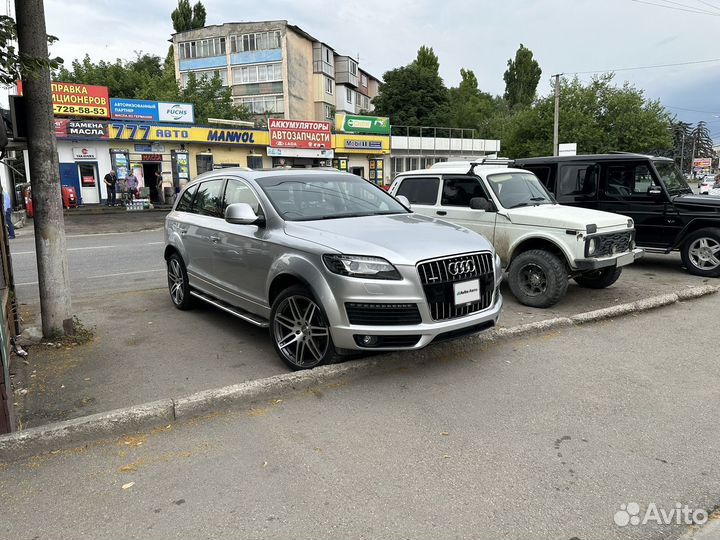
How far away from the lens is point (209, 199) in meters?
6.16

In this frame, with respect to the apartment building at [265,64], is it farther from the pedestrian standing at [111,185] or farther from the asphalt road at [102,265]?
the asphalt road at [102,265]

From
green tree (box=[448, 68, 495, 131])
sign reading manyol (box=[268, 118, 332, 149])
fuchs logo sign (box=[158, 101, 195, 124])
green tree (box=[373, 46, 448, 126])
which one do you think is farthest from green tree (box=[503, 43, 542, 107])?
fuchs logo sign (box=[158, 101, 195, 124])

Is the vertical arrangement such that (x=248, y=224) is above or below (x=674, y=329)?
above

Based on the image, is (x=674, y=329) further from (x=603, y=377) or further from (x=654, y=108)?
(x=654, y=108)

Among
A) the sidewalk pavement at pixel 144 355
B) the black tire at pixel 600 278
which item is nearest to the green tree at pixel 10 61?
the sidewalk pavement at pixel 144 355

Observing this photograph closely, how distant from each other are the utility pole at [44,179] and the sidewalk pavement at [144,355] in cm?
40

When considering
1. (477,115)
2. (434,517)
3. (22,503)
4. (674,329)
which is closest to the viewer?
(434,517)

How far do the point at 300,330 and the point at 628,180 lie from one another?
287 inches

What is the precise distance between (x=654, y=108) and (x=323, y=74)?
30974 mm

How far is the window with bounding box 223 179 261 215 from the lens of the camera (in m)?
5.26

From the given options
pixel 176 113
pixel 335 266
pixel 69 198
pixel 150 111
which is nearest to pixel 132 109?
pixel 150 111

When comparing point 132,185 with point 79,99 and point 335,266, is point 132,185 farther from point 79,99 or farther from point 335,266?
point 335,266

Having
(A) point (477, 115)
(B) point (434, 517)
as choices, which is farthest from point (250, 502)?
(A) point (477, 115)

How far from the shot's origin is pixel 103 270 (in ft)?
35.0
